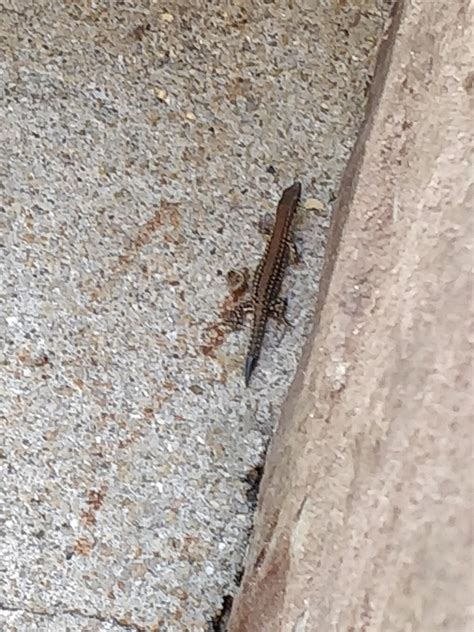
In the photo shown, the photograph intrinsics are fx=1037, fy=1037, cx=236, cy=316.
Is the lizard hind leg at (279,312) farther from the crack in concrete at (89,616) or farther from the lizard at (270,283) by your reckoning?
the crack in concrete at (89,616)

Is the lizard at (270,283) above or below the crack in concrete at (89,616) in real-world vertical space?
above

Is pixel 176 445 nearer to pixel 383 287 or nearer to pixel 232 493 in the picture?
pixel 232 493

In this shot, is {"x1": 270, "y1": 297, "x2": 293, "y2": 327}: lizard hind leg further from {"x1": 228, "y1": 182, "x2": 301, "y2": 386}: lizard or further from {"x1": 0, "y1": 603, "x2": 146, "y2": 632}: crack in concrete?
{"x1": 0, "y1": 603, "x2": 146, "y2": 632}: crack in concrete

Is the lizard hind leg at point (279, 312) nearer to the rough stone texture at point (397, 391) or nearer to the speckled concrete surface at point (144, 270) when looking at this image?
the speckled concrete surface at point (144, 270)

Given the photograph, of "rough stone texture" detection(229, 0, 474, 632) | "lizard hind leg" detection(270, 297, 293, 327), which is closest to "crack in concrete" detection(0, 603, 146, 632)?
"rough stone texture" detection(229, 0, 474, 632)

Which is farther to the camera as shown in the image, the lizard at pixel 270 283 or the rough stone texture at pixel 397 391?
the lizard at pixel 270 283

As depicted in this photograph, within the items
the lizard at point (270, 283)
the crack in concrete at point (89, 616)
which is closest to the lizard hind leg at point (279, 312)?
the lizard at point (270, 283)
